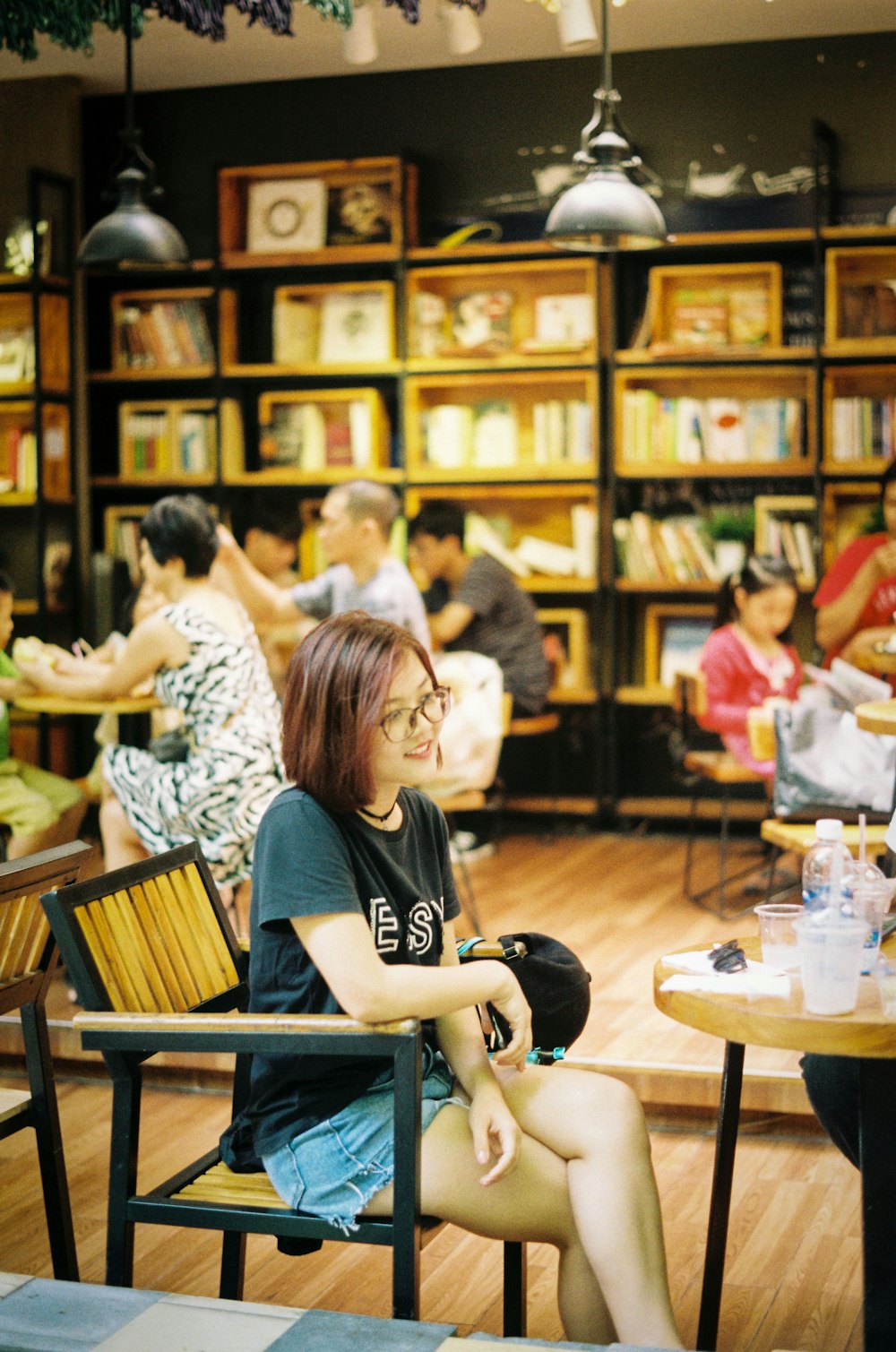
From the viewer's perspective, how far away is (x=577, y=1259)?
2.01 metres

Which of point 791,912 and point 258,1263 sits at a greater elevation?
point 791,912

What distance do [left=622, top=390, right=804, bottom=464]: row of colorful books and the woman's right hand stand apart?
186 inches

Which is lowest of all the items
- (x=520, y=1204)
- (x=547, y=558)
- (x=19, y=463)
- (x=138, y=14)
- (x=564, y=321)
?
(x=520, y=1204)

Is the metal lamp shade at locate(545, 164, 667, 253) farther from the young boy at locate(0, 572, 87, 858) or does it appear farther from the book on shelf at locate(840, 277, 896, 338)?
the book on shelf at locate(840, 277, 896, 338)

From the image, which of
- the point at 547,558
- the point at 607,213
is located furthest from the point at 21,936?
the point at 547,558

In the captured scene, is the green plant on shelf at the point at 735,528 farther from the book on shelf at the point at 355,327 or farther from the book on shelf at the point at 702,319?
the book on shelf at the point at 355,327

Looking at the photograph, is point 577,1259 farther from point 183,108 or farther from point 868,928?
point 183,108

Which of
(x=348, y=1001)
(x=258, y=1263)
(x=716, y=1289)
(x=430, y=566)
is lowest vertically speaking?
(x=258, y=1263)

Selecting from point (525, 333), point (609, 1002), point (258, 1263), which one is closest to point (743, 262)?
point (525, 333)

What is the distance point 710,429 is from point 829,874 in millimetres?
4746

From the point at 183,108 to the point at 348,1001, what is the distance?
6176 millimetres

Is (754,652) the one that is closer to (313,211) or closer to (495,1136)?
(313,211)

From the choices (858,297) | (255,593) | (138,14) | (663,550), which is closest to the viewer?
(138,14)

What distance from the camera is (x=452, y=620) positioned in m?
6.25
